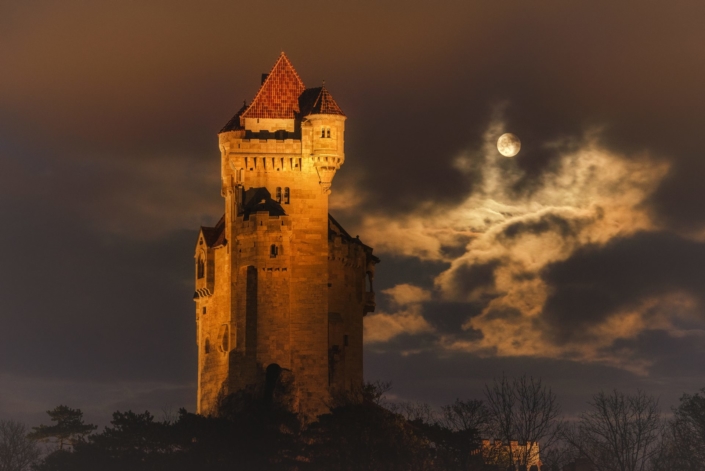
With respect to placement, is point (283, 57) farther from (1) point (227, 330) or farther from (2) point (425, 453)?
(2) point (425, 453)

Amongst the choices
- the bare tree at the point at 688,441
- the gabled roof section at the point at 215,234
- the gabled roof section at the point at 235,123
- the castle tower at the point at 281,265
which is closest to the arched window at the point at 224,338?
the castle tower at the point at 281,265

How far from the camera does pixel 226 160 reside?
112 metres

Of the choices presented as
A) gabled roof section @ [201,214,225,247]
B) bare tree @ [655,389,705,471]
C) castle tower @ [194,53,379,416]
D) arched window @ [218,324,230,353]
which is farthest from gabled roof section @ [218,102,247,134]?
bare tree @ [655,389,705,471]

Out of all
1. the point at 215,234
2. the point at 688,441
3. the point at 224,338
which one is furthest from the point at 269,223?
the point at 688,441

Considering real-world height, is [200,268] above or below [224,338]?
above

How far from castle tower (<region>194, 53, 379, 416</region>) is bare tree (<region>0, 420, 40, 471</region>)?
92.5 ft

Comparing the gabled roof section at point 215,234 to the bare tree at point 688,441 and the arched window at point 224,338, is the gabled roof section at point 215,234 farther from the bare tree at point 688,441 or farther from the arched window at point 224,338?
the bare tree at point 688,441

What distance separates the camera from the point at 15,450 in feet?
436

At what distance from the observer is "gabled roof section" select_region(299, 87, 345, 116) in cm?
11019

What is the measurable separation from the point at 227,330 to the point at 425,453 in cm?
1808

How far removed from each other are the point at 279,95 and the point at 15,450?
45.9m

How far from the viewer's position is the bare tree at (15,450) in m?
131

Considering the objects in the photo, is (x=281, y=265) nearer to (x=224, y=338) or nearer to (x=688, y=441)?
(x=224, y=338)

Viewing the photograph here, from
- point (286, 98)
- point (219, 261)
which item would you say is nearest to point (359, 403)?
point (219, 261)
